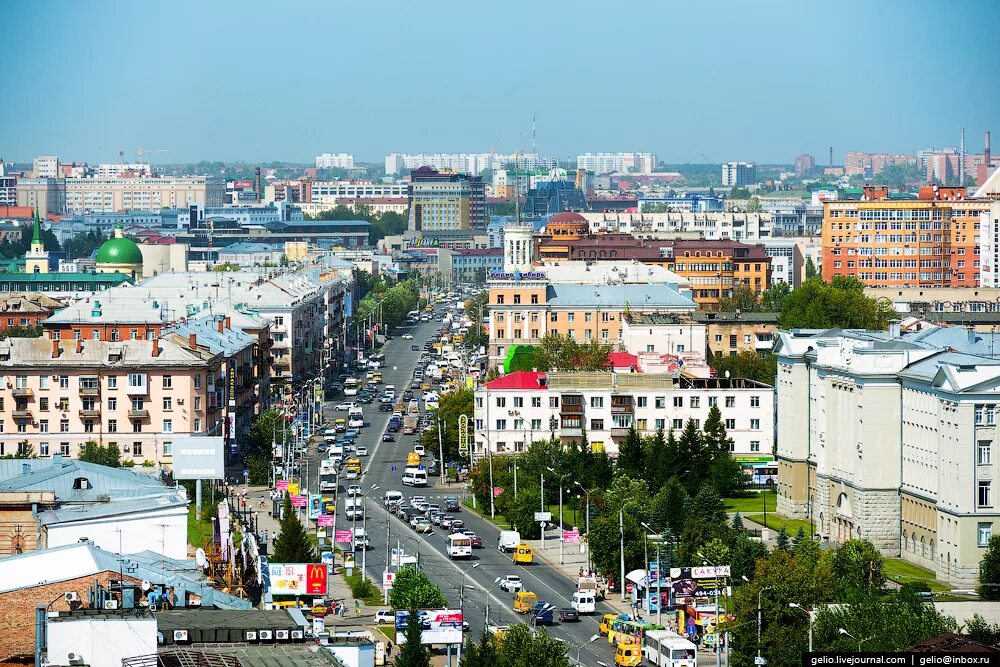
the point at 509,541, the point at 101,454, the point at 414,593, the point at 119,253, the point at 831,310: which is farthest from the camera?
the point at 119,253

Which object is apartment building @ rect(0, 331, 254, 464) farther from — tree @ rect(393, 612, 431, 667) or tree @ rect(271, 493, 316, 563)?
tree @ rect(393, 612, 431, 667)

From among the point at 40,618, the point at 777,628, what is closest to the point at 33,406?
the point at 777,628

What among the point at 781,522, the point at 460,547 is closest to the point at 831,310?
the point at 781,522

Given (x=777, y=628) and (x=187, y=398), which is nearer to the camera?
(x=777, y=628)

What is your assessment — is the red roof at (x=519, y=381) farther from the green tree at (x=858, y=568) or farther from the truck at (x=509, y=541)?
the green tree at (x=858, y=568)

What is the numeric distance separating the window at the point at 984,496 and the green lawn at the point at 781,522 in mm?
8849

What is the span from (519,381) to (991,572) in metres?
34.2

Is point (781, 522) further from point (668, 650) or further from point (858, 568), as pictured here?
point (668, 650)

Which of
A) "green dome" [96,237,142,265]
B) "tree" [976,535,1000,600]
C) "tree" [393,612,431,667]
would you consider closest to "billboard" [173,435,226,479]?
"tree" [393,612,431,667]

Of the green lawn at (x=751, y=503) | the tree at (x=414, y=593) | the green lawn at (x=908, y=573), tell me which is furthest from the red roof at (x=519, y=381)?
the tree at (x=414, y=593)

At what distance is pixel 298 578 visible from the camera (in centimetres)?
5844

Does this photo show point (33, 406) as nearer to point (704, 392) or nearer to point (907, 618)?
point (704, 392)

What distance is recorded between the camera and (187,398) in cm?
8962

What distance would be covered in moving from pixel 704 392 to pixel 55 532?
41076 millimetres
